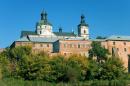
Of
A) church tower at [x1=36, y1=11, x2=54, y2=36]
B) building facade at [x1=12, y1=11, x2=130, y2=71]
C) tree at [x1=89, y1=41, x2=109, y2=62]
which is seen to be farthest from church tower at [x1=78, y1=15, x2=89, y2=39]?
tree at [x1=89, y1=41, x2=109, y2=62]

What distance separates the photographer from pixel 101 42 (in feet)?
320

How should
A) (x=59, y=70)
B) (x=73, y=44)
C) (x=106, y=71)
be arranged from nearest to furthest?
1. (x=59, y=70)
2. (x=106, y=71)
3. (x=73, y=44)

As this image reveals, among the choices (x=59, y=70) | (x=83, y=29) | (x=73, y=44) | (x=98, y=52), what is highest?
(x=83, y=29)

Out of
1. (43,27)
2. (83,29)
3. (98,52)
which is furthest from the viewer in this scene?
(83,29)

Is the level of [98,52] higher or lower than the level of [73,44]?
lower

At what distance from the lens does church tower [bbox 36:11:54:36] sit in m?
110

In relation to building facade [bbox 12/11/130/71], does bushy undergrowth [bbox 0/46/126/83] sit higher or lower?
lower

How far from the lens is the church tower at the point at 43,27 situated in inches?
4328

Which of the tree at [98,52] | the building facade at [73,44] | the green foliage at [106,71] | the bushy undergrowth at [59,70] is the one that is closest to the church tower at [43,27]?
the building facade at [73,44]

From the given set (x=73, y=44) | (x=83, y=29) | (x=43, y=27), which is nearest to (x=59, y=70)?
(x=73, y=44)

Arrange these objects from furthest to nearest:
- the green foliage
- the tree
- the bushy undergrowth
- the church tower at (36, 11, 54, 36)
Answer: the church tower at (36, 11, 54, 36) < the tree < the green foliage < the bushy undergrowth

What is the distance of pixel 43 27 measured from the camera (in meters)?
110

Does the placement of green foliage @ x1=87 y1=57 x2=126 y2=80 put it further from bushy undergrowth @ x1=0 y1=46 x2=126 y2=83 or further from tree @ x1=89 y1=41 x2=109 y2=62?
tree @ x1=89 y1=41 x2=109 y2=62

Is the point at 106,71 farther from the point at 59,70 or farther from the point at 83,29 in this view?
the point at 83,29
